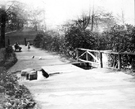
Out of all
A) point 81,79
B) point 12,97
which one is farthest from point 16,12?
point 12,97

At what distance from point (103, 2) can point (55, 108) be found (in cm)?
2141

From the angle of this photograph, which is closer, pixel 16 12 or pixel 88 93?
pixel 88 93

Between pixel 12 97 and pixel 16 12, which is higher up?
pixel 16 12

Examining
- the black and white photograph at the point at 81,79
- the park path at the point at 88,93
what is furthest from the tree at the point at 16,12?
the park path at the point at 88,93

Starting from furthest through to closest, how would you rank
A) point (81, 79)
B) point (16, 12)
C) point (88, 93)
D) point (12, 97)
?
point (16, 12) < point (81, 79) < point (88, 93) < point (12, 97)

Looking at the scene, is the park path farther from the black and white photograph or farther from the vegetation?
the vegetation

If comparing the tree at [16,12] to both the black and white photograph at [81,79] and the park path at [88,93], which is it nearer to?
the black and white photograph at [81,79]

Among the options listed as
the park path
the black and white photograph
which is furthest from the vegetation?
the park path

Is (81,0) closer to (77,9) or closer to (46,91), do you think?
(77,9)

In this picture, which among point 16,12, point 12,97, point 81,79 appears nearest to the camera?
point 12,97

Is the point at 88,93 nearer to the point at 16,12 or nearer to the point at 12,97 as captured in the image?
the point at 12,97

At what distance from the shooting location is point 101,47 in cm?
1402

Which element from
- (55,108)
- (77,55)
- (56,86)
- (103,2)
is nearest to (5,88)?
(56,86)

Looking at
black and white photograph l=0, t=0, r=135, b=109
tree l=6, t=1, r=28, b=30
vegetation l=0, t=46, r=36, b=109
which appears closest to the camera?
vegetation l=0, t=46, r=36, b=109
